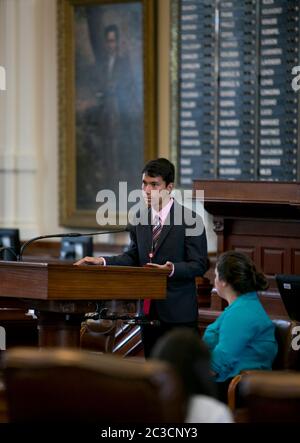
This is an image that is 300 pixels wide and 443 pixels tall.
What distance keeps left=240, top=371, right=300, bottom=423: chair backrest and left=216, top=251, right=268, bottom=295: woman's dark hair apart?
186 centimetres

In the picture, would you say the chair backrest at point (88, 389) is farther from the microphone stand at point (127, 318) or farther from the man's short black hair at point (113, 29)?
the man's short black hair at point (113, 29)

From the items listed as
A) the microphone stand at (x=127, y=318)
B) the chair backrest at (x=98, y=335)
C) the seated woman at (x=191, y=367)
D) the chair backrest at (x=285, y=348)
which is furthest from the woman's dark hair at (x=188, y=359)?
the chair backrest at (x=98, y=335)

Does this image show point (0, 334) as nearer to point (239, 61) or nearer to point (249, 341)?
point (249, 341)

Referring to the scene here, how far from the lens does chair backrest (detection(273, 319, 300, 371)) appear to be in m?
3.96

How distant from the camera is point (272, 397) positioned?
1.94m

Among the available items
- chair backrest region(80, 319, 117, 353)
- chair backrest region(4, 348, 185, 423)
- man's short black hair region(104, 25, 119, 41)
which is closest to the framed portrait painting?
man's short black hair region(104, 25, 119, 41)

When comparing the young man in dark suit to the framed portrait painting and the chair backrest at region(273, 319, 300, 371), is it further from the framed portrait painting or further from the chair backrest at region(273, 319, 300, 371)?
the framed portrait painting

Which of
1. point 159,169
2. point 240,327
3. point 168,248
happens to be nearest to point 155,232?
point 168,248

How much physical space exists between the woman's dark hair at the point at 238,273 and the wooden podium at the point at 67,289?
29cm

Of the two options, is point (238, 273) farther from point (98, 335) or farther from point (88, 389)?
point (88, 389)

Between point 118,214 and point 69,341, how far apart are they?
457 centimetres

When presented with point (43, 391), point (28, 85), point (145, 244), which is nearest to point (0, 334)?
point (145, 244)

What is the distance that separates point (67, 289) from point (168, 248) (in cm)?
77

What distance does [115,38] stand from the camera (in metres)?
8.21
